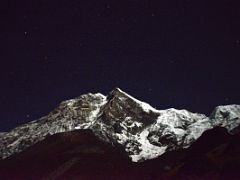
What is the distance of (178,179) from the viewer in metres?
192

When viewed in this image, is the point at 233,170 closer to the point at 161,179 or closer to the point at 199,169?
the point at 199,169

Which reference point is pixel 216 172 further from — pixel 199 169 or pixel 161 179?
pixel 161 179

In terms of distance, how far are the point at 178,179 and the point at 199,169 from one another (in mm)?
11866

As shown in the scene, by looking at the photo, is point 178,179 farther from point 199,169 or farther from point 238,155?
point 238,155

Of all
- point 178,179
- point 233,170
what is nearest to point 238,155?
point 233,170

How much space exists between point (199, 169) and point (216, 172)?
8089 millimetres

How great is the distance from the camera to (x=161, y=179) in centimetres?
19650

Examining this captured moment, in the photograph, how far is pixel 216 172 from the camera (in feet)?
631

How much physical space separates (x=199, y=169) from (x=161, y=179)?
18.2 m

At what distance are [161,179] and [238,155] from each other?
38.0 m

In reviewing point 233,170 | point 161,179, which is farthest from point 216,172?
point 161,179

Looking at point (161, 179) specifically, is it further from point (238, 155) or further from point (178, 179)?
point (238, 155)

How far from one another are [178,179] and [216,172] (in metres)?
17.6

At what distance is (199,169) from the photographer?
196m
